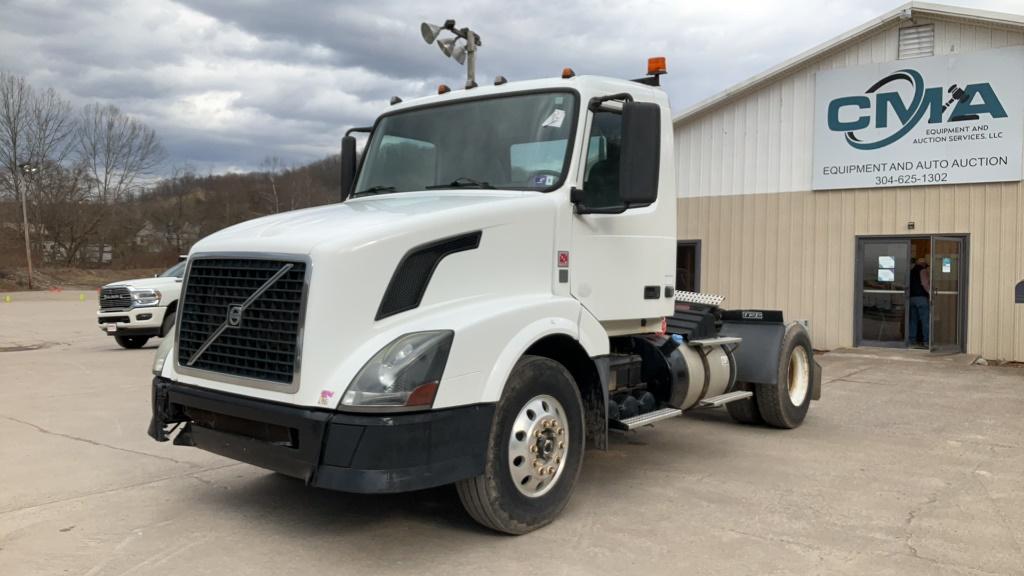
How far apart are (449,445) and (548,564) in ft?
2.71

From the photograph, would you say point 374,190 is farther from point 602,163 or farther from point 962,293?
point 962,293

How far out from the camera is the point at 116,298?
15695mm

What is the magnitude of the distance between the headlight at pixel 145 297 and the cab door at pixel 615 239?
42.7 feet

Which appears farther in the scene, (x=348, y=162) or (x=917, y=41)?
(x=917, y=41)

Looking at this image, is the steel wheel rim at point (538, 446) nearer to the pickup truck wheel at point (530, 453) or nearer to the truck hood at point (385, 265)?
the pickup truck wheel at point (530, 453)

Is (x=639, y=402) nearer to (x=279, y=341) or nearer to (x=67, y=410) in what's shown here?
(x=279, y=341)

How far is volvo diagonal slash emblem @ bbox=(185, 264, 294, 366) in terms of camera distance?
159 inches

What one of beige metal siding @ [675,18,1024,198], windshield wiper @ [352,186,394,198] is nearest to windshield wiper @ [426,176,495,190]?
windshield wiper @ [352,186,394,198]

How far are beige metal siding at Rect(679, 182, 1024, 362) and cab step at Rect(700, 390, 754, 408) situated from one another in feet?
28.1

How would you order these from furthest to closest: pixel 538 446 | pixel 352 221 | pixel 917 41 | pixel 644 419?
pixel 917 41, pixel 644 419, pixel 538 446, pixel 352 221

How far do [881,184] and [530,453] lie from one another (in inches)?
494

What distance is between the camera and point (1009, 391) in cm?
1035

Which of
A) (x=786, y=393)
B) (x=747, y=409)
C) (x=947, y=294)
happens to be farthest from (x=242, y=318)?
(x=947, y=294)

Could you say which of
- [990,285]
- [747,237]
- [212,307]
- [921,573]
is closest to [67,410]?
[212,307]
